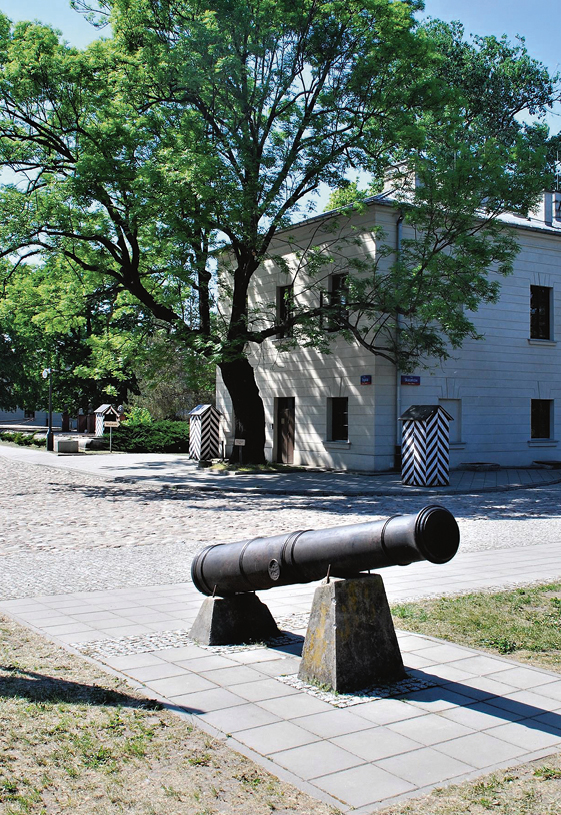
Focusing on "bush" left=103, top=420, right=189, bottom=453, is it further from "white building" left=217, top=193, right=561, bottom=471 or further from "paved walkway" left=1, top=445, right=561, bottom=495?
"white building" left=217, top=193, right=561, bottom=471

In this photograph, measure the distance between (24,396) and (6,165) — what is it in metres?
46.9

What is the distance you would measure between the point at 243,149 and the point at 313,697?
19.0 metres

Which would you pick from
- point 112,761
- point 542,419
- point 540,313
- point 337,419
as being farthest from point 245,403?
point 112,761

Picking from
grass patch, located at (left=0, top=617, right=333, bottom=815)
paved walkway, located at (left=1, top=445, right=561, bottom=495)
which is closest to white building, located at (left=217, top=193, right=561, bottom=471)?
paved walkway, located at (left=1, top=445, right=561, bottom=495)

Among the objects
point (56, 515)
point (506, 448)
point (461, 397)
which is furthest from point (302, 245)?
point (56, 515)

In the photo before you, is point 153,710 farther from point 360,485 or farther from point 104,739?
point 360,485

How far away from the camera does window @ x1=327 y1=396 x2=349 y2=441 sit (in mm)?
25219

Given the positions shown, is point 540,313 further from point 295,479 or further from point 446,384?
point 295,479

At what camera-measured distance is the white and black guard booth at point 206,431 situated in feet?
91.8

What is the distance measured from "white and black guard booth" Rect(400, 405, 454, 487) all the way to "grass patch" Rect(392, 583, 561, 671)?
12071 mm

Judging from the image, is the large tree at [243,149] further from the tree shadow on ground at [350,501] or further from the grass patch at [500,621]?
the grass patch at [500,621]

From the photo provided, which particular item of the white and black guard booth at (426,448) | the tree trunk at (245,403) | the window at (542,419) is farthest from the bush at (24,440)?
the white and black guard booth at (426,448)

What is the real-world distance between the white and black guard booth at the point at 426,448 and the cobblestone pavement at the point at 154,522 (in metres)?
1.61

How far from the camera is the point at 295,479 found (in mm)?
22047
